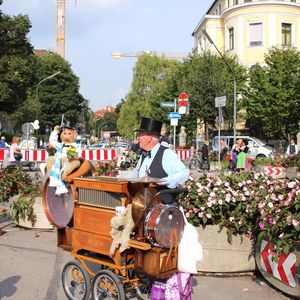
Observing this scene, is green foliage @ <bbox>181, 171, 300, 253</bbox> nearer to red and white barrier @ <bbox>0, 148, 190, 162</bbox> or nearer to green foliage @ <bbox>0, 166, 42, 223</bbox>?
green foliage @ <bbox>0, 166, 42, 223</bbox>

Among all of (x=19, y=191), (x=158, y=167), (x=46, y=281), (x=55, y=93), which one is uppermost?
(x=55, y=93)

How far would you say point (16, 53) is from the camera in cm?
3888

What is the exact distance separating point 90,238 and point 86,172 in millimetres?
969

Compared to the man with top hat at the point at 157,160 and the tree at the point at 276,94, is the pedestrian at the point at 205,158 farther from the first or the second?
the man with top hat at the point at 157,160

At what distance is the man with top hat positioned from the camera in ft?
14.0

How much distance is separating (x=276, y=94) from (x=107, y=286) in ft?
122

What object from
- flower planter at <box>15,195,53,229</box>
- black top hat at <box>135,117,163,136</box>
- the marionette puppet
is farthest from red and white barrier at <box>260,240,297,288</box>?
flower planter at <box>15,195,53,229</box>

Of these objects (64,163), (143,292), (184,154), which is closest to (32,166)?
(184,154)

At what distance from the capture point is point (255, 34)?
50.6 metres

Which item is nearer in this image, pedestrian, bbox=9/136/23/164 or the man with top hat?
the man with top hat

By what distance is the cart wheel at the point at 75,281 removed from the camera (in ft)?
15.7

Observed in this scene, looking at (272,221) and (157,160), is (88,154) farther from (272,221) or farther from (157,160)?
(157,160)

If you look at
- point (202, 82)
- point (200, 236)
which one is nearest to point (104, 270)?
point (200, 236)

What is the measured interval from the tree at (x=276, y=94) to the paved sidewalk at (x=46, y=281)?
34.9 metres
